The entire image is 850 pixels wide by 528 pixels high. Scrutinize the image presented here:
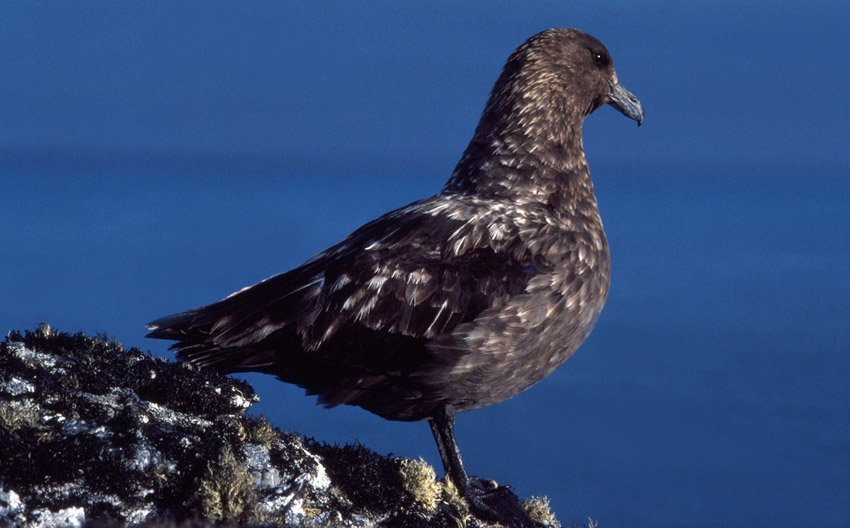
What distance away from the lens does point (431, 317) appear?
580 centimetres

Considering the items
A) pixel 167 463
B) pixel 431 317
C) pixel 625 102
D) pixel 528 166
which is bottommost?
pixel 167 463

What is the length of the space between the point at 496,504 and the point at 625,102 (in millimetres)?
3392

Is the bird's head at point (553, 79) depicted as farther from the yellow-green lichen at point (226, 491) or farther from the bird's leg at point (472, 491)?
the yellow-green lichen at point (226, 491)

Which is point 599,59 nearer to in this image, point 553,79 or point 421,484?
point 553,79

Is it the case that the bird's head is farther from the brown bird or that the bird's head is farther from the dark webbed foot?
the dark webbed foot

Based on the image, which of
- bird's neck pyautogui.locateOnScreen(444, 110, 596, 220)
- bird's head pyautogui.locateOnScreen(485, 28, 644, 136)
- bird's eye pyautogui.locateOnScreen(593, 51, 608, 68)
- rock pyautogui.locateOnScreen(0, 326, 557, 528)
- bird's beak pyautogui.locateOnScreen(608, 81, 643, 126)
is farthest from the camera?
bird's beak pyautogui.locateOnScreen(608, 81, 643, 126)

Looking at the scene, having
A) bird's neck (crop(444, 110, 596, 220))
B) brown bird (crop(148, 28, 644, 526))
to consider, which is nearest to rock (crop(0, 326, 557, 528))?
brown bird (crop(148, 28, 644, 526))

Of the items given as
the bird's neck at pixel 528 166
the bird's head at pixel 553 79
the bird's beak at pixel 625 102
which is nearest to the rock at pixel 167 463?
the bird's neck at pixel 528 166

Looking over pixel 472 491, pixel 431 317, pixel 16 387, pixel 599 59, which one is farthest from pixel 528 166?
pixel 16 387

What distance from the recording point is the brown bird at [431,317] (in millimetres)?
5785

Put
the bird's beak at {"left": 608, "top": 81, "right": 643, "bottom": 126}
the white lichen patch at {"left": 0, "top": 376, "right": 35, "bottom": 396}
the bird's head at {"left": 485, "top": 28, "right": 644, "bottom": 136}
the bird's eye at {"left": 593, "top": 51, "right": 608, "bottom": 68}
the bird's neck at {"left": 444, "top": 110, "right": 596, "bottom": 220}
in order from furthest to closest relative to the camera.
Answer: the bird's beak at {"left": 608, "top": 81, "right": 643, "bottom": 126}
the bird's eye at {"left": 593, "top": 51, "right": 608, "bottom": 68}
the bird's head at {"left": 485, "top": 28, "right": 644, "bottom": 136}
the bird's neck at {"left": 444, "top": 110, "right": 596, "bottom": 220}
the white lichen patch at {"left": 0, "top": 376, "right": 35, "bottom": 396}

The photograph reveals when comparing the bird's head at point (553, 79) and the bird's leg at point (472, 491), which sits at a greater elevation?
the bird's head at point (553, 79)

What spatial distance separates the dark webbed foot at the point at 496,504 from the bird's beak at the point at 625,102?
3.19 m

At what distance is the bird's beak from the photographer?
7.32m
